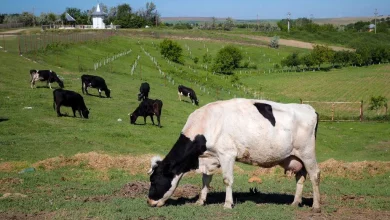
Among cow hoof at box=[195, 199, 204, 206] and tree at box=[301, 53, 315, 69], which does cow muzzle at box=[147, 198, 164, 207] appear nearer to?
cow hoof at box=[195, 199, 204, 206]

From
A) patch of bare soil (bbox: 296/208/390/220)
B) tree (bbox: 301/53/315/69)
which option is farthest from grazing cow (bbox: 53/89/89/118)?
tree (bbox: 301/53/315/69)

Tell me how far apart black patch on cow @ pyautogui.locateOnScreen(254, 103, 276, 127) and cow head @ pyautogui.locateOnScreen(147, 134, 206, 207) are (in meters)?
1.61

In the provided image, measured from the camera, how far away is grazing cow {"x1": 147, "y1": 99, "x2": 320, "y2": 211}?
12.2 metres

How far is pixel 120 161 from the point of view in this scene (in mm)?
19062

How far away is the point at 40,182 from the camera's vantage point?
14.8 metres

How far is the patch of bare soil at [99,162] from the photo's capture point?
59.5 ft

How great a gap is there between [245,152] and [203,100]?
129 feet

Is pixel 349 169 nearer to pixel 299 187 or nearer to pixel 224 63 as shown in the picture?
pixel 299 187

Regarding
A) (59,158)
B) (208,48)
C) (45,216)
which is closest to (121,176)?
(59,158)

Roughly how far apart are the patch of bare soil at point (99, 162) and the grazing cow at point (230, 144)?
5.74 metres

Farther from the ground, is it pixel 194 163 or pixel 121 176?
pixel 194 163

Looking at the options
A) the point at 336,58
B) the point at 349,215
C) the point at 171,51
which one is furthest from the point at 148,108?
the point at 336,58

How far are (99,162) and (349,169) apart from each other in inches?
363

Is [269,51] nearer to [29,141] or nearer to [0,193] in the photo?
[29,141]
